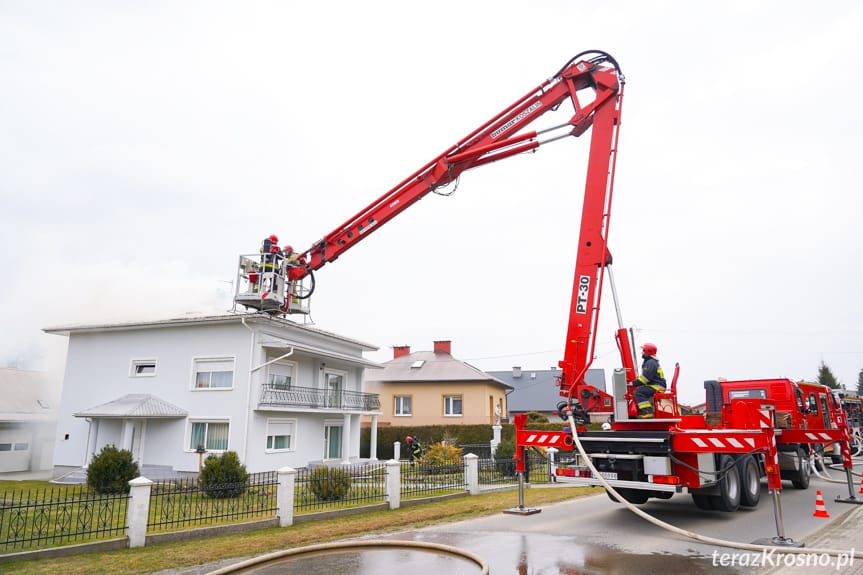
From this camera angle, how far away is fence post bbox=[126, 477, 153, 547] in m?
9.17

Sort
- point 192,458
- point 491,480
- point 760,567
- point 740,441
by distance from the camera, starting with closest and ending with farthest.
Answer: point 760,567
point 740,441
point 491,480
point 192,458

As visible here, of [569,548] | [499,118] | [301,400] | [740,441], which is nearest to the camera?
[569,548]

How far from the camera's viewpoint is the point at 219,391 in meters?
22.0

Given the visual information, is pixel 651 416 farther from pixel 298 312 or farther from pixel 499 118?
pixel 298 312

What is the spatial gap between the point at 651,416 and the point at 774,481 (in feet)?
6.70

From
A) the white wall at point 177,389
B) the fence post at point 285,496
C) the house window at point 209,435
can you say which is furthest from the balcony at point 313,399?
the fence post at point 285,496

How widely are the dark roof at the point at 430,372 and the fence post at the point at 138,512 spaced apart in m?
27.8

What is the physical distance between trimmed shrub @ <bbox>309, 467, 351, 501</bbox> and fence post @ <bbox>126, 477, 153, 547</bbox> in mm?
4480

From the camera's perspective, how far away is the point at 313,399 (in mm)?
24891

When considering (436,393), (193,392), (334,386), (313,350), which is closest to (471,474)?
(313,350)

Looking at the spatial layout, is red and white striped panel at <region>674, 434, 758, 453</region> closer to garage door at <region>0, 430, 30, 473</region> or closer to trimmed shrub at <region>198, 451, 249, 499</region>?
trimmed shrub at <region>198, 451, 249, 499</region>

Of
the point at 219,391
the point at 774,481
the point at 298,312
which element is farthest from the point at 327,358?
the point at 774,481

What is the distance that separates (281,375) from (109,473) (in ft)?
28.2

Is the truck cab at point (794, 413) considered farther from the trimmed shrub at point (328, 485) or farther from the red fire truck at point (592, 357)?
the trimmed shrub at point (328, 485)
